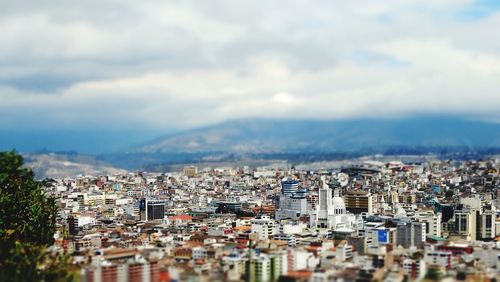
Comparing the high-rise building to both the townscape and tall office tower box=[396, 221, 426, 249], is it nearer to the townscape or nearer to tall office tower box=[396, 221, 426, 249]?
the townscape

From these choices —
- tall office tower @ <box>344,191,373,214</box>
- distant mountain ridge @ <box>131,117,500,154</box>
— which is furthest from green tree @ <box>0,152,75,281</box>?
distant mountain ridge @ <box>131,117,500,154</box>

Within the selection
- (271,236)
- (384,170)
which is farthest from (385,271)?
(384,170)

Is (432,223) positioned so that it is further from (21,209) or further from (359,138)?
(359,138)

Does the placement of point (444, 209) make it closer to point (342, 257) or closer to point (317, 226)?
point (317, 226)

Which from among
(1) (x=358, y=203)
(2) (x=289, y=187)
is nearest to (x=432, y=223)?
(1) (x=358, y=203)

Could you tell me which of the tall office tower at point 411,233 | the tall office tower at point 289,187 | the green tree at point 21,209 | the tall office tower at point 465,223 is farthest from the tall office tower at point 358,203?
the green tree at point 21,209
